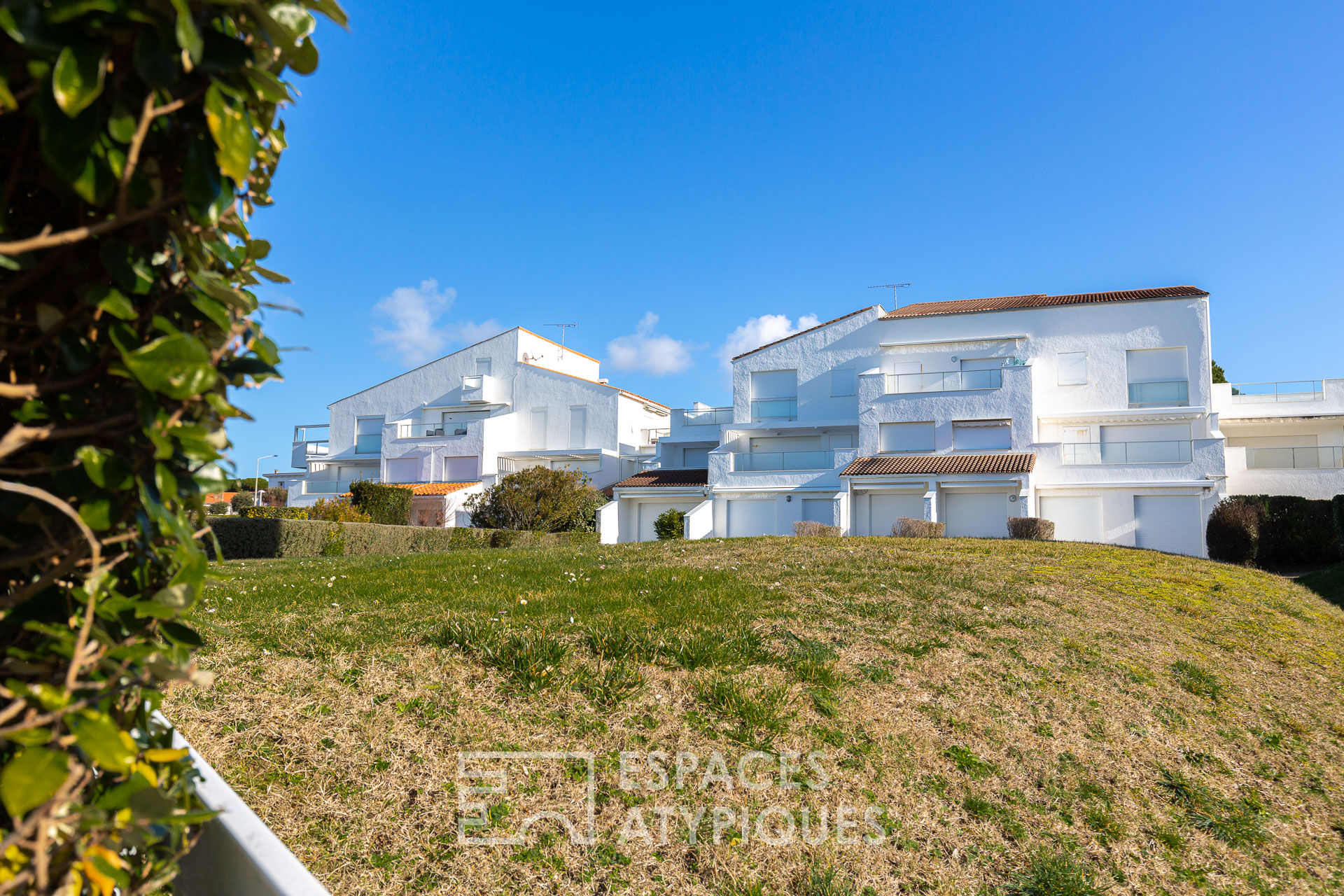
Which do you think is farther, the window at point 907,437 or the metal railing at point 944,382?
the window at point 907,437

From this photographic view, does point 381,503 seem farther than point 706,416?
Answer: No

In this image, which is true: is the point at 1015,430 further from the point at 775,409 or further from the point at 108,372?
the point at 108,372

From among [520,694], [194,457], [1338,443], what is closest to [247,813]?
[194,457]

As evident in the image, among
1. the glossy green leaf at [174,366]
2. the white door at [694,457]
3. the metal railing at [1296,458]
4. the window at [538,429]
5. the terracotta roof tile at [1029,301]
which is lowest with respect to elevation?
the glossy green leaf at [174,366]

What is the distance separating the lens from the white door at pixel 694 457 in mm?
45438

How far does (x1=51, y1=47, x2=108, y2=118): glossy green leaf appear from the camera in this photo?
3.83 ft

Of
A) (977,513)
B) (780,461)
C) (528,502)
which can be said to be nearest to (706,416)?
(780,461)

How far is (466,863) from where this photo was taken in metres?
3.70

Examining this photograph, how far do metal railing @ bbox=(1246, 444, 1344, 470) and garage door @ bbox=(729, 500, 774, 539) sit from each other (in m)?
20.9

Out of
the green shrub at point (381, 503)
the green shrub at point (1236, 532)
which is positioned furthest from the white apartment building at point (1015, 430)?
the green shrub at point (381, 503)

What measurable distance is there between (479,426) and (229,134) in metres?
46.2

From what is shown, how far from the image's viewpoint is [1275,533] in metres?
26.5

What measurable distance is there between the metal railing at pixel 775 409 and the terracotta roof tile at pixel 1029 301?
6223 mm

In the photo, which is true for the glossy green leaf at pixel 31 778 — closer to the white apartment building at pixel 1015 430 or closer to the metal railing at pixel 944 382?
the white apartment building at pixel 1015 430
